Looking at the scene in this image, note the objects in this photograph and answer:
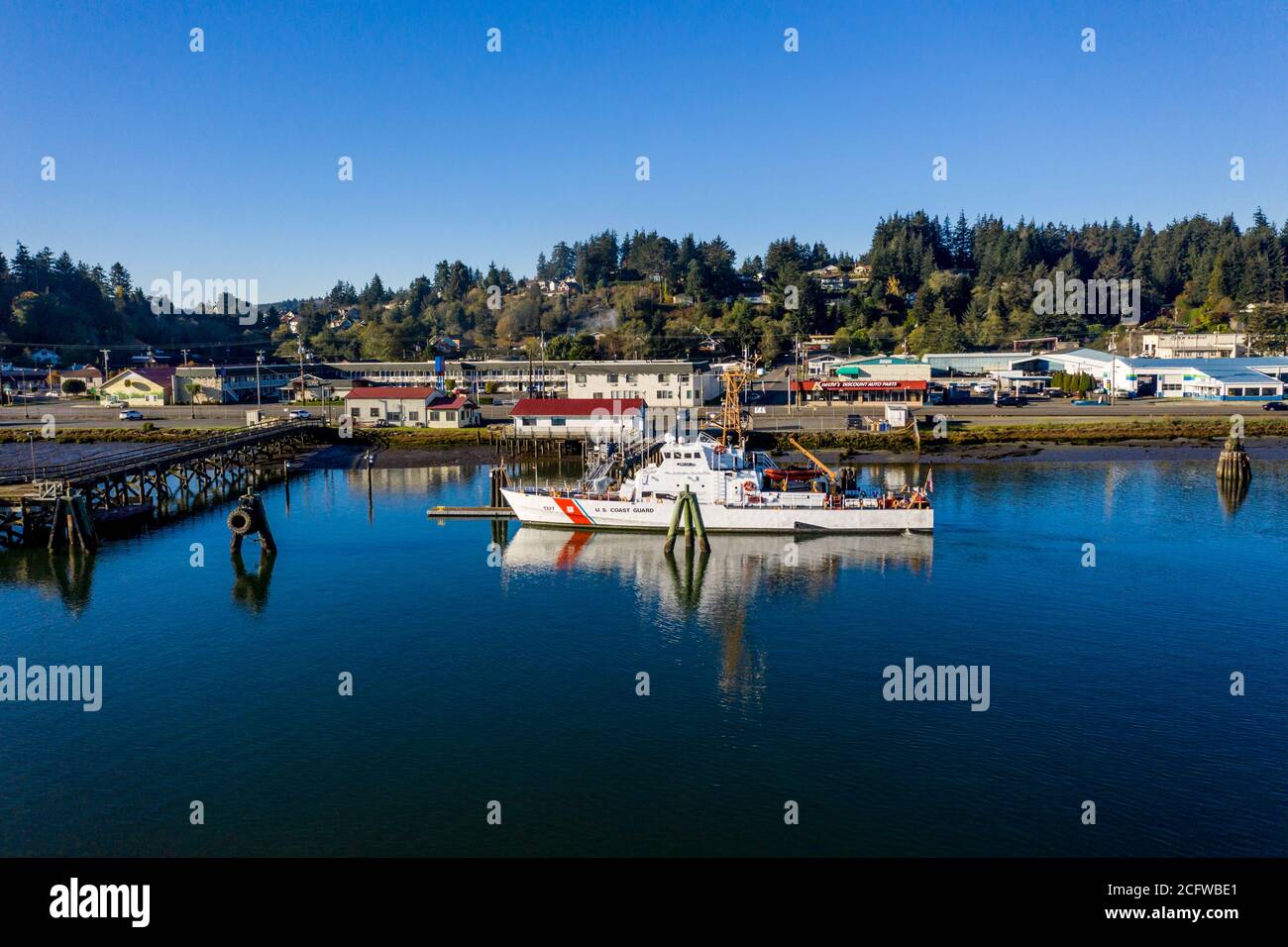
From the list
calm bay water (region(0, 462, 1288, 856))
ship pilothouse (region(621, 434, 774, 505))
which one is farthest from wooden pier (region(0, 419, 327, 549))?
ship pilothouse (region(621, 434, 774, 505))

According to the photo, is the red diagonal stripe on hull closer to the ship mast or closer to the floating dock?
the floating dock

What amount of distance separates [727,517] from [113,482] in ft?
91.8

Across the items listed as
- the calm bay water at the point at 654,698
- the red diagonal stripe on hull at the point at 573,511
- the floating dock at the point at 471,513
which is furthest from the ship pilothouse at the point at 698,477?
the floating dock at the point at 471,513

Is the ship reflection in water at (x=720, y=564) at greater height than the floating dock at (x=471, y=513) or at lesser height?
lesser

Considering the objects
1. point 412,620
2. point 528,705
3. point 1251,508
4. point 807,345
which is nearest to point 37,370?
point 807,345

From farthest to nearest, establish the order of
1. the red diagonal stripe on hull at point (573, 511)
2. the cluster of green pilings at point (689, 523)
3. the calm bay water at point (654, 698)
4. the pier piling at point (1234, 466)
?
the pier piling at point (1234, 466)
the red diagonal stripe on hull at point (573, 511)
the cluster of green pilings at point (689, 523)
the calm bay water at point (654, 698)

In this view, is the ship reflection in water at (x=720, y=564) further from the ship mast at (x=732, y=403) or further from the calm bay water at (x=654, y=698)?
the ship mast at (x=732, y=403)

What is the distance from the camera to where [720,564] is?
3691 centimetres

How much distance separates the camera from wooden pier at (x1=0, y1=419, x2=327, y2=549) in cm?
3912

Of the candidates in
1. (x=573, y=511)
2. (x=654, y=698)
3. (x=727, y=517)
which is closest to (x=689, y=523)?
(x=727, y=517)

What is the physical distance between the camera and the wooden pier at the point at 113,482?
1540 inches

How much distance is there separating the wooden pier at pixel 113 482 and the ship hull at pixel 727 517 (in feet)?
58.7

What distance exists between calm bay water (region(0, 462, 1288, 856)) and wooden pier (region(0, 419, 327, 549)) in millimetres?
2442
